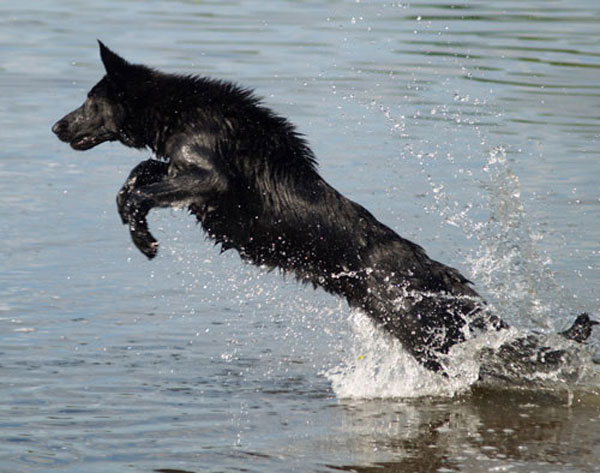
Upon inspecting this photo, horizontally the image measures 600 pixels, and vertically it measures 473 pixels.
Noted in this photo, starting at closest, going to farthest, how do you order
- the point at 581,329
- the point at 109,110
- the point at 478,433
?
the point at 478,433 < the point at 581,329 < the point at 109,110

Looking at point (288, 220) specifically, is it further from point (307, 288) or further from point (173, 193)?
point (307, 288)

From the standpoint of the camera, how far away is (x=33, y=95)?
13.4 meters

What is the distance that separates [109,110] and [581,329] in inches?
109

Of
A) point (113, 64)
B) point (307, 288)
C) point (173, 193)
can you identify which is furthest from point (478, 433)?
point (113, 64)

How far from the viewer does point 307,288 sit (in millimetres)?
8672

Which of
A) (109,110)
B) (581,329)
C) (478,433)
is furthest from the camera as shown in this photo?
(109,110)

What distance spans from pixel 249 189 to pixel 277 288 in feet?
6.10

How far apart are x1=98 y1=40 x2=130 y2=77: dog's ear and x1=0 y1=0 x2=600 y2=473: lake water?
1488 mm

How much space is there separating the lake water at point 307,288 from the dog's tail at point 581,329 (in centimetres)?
23

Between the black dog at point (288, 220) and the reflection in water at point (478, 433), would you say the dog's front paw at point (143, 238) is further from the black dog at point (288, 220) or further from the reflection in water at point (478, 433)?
the reflection in water at point (478, 433)

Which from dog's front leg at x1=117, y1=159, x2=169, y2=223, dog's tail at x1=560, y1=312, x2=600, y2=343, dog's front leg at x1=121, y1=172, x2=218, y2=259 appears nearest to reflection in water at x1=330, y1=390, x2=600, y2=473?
dog's tail at x1=560, y1=312, x2=600, y2=343

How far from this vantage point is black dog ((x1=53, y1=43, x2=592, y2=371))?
6.66 m

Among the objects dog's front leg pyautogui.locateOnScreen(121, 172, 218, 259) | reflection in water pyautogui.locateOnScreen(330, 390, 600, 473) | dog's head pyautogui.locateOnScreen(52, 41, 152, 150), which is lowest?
reflection in water pyautogui.locateOnScreen(330, 390, 600, 473)

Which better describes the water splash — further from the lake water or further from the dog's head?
the dog's head
